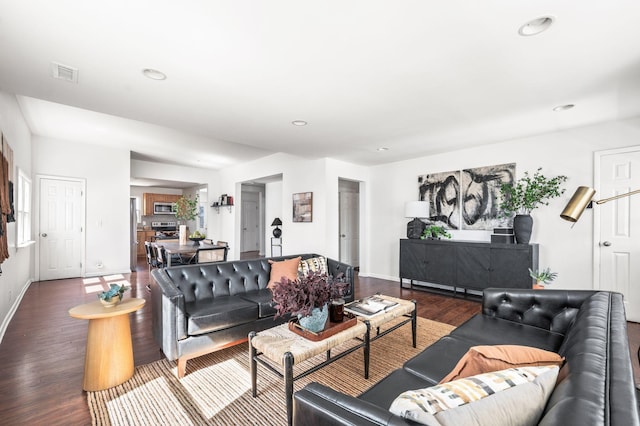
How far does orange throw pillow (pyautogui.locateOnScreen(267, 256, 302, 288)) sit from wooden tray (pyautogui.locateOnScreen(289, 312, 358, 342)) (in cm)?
124

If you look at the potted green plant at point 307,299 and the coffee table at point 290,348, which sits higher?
the potted green plant at point 307,299

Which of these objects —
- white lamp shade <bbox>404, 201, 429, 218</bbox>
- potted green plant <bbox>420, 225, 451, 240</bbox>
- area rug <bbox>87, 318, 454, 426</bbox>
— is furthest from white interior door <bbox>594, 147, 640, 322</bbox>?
area rug <bbox>87, 318, 454, 426</bbox>

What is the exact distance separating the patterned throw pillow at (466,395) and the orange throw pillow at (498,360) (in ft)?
0.48

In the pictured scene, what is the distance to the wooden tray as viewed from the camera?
199cm

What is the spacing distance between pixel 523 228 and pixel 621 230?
98cm

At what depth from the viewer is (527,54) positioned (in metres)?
2.13

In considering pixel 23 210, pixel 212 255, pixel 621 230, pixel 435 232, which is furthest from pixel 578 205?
pixel 23 210

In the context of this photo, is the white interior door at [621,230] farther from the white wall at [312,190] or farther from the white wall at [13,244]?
the white wall at [13,244]

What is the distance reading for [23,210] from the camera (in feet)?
15.0

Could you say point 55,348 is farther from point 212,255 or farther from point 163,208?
point 163,208

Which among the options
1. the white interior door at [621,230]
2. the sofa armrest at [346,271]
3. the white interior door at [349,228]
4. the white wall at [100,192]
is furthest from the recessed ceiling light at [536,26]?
the white wall at [100,192]

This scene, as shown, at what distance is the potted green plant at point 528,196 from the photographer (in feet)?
13.1

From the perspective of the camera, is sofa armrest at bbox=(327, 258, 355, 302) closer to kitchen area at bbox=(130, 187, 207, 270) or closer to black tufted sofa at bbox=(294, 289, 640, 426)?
black tufted sofa at bbox=(294, 289, 640, 426)

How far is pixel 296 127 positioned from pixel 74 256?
5.44 meters
